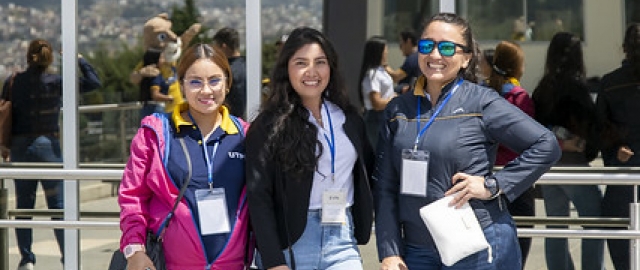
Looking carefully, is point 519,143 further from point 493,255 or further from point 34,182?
point 34,182

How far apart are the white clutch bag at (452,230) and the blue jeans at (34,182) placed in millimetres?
3209

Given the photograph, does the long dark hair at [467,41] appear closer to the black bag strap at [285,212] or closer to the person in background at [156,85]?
the black bag strap at [285,212]

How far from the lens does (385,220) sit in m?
3.31

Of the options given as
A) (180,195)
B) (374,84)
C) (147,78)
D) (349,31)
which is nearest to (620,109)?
(374,84)

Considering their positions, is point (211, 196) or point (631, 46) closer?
point (211, 196)

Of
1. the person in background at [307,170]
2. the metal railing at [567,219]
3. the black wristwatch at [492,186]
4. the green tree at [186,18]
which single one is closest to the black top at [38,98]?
the green tree at [186,18]

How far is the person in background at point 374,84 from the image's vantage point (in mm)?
5859

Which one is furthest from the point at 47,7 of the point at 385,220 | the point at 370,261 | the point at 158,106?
the point at 385,220

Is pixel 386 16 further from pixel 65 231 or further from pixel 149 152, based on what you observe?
pixel 149 152

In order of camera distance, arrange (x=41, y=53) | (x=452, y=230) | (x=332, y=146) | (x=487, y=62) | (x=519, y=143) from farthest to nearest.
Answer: (x=41, y=53)
(x=487, y=62)
(x=332, y=146)
(x=519, y=143)
(x=452, y=230)

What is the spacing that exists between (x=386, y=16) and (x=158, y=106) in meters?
1.48

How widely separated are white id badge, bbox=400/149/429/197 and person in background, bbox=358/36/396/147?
253 cm

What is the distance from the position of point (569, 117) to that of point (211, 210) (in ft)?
9.04

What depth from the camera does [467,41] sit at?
332cm
